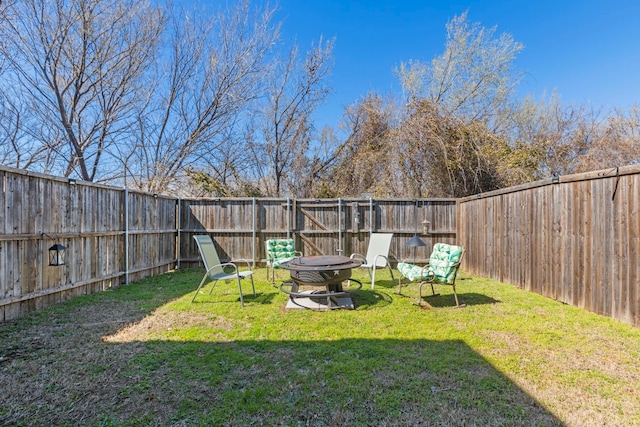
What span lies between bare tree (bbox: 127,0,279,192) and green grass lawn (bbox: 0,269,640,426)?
237 inches

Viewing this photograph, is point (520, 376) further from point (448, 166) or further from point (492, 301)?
point (448, 166)

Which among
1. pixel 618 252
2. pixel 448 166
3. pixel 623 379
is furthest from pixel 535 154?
pixel 623 379

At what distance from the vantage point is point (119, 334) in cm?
313

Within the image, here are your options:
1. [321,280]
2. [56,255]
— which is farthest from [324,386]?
[56,255]

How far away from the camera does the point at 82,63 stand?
22.1ft

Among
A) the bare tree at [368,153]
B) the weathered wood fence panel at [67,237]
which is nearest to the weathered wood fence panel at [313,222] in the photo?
the weathered wood fence panel at [67,237]

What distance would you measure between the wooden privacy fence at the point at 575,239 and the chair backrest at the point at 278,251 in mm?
4181

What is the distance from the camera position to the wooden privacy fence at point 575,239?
129 inches

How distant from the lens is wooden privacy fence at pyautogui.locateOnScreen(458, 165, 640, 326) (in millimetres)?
3275

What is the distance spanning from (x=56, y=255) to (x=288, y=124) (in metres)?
8.43

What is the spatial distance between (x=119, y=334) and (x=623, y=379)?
4504 mm

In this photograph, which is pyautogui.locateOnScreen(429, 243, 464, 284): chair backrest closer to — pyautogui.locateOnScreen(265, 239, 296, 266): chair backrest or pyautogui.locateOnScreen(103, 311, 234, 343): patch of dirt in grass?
pyautogui.locateOnScreen(265, 239, 296, 266): chair backrest

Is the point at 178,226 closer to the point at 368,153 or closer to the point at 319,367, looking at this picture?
the point at 368,153

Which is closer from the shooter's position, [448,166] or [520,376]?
[520,376]
